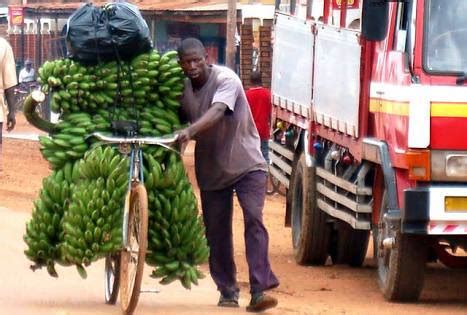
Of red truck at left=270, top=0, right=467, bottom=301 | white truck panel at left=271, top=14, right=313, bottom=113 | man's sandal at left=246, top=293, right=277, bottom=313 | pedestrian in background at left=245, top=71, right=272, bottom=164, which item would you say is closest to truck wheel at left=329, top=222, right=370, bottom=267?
red truck at left=270, top=0, right=467, bottom=301

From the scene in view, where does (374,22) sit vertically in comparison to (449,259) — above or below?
above

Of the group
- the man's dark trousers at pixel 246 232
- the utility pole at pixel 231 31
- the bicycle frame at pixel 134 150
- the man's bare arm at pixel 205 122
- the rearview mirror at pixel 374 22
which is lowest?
the utility pole at pixel 231 31

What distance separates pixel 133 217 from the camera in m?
8.41

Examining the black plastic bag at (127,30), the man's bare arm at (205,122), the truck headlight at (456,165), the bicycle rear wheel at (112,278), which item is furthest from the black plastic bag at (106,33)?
the truck headlight at (456,165)

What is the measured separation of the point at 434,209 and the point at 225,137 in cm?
154

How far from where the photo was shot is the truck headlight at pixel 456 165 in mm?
9422

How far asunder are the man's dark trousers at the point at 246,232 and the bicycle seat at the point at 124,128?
27.9 inches

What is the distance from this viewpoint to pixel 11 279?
1049cm

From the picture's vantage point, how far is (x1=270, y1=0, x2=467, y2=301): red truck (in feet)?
30.9

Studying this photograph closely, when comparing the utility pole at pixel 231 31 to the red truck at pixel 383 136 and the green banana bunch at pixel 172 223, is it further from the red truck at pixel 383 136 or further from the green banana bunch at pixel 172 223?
the green banana bunch at pixel 172 223

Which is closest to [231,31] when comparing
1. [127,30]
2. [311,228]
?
[311,228]

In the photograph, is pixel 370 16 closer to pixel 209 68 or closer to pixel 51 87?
pixel 209 68

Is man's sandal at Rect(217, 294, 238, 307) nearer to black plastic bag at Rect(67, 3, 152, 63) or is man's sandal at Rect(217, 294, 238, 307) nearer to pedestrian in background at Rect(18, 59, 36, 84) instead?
black plastic bag at Rect(67, 3, 152, 63)

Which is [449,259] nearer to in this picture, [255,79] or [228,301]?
[228,301]
